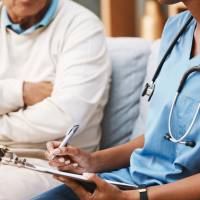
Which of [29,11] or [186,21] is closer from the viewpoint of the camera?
[186,21]

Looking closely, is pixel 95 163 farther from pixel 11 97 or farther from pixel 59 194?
pixel 11 97

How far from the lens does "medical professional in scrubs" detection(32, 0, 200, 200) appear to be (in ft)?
4.04

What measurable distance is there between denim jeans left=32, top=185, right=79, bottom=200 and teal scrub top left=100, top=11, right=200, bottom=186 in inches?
4.5

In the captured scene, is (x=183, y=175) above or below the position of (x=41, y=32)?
below

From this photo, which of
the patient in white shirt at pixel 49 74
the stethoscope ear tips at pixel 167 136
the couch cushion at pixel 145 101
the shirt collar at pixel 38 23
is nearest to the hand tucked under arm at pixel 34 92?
the patient in white shirt at pixel 49 74

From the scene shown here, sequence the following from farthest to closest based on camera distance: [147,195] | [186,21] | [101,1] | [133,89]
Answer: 1. [101,1]
2. [133,89]
3. [186,21]
4. [147,195]

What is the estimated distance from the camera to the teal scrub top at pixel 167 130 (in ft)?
4.15

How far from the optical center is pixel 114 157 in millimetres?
1509

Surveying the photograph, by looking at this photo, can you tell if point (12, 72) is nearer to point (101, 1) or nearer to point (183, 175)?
point (183, 175)

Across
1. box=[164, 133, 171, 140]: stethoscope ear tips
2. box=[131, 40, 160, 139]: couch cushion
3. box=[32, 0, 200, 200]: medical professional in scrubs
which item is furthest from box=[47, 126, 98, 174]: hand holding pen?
box=[131, 40, 160, 139]: couch cushion

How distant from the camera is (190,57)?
135cm

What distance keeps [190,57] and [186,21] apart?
0.47 feet

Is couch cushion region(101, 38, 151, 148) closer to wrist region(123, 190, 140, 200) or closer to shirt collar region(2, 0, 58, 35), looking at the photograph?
shirt collar region(2, 0, 58, 35)

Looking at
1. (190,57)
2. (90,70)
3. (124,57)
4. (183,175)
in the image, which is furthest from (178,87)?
(124,57)
